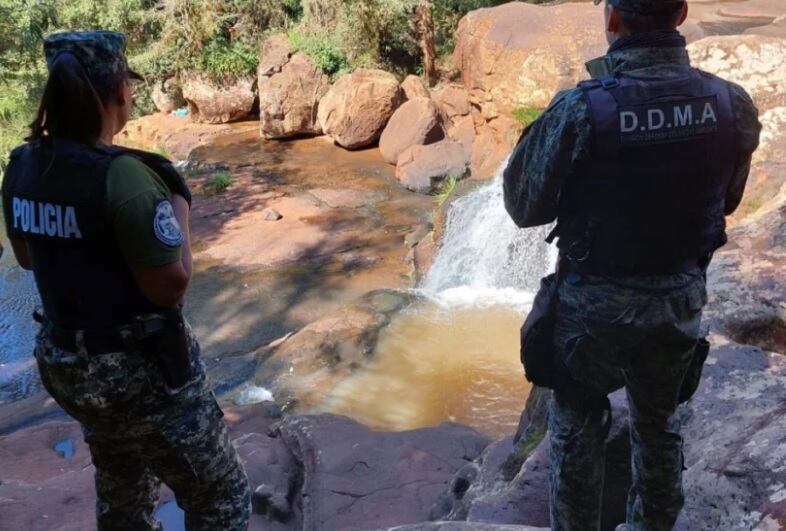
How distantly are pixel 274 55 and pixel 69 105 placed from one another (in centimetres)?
1425

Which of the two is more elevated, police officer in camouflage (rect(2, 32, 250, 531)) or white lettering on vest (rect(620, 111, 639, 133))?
white lettering on vest (rect(620, 111, 639, 133))

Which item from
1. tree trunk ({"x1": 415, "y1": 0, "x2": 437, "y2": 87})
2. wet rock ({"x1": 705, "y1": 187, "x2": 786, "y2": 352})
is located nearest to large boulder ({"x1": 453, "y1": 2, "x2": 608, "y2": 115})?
tree trunk ({"x1": 415, "y1": 0, "x2": 437, "y2": 87})

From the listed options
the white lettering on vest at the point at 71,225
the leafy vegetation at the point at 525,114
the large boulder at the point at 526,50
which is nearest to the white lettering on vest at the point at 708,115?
the white lettering on vest at the point at 71,225

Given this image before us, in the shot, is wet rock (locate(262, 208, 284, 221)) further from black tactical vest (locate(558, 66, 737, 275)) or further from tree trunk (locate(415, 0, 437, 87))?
black tactical vest (locate(558, 66, 737, 275))

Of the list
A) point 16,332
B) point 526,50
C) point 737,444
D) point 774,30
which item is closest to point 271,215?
point 16,332

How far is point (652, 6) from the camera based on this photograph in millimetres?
1688

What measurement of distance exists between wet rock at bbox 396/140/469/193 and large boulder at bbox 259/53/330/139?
3.60 m

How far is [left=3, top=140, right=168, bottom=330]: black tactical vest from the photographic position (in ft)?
5.29

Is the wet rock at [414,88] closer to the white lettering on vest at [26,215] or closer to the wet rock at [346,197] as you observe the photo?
the wet rock at [346,197]

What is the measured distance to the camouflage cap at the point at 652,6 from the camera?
1.69 meters

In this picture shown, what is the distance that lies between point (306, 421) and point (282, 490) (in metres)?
0.85

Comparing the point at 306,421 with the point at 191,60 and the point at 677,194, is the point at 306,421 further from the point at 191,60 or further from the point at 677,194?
the point at 191,60

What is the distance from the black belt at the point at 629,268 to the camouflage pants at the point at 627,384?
0.06ft

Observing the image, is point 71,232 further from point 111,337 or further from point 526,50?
point 526,50
